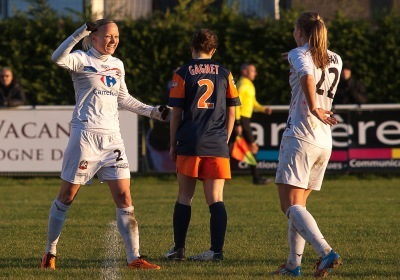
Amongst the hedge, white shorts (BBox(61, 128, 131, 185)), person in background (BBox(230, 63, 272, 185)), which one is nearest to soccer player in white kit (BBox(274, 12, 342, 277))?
white shorts (BBox(61, 128, 131, 185))

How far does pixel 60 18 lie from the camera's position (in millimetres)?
22484

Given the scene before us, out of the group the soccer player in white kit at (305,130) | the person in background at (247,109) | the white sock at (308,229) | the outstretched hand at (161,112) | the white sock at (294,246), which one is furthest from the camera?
the person in background at (247,109)

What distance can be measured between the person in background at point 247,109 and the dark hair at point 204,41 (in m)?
8.88

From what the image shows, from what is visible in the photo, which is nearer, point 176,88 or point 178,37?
point 176,88

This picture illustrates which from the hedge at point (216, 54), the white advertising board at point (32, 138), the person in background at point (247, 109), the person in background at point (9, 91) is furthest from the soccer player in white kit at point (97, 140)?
the hedge at point (216, 54)

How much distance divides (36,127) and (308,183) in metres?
11.6

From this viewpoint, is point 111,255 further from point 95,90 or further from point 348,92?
point 348,92

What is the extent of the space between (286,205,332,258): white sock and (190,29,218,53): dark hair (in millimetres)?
1910

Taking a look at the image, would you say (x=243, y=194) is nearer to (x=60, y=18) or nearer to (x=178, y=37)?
(x=178, y=37)

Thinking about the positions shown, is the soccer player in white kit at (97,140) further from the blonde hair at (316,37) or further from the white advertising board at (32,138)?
the white advertising board at (32,138)

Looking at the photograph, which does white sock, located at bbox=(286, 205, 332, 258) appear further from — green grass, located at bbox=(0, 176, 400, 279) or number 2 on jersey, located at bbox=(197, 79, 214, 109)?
number 2 on jersey, located at bbox=(197, 79, 214, 109)

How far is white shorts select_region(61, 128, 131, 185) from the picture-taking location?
28.0ft

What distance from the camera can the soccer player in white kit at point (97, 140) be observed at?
8555mm

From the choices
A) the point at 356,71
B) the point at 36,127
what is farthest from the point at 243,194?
the point at 356,71
